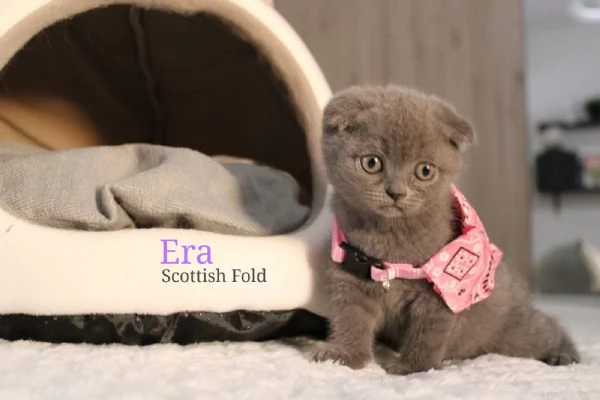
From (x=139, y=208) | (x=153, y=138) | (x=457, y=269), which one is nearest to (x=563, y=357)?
(x=457, y=269)

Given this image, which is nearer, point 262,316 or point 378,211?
point 378,211

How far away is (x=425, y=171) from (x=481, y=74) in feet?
4.96

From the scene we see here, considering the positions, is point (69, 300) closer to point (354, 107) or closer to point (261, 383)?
point (261, 383)

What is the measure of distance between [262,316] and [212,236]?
16 centimetres

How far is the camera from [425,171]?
0.88 meters

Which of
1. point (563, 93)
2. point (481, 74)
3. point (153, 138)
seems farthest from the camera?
point (563, 93)

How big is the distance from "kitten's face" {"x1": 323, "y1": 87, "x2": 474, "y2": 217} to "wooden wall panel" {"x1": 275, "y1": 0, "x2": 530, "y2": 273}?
1.37 m

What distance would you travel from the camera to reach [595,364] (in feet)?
3.23

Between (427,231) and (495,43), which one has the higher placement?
(495,43)

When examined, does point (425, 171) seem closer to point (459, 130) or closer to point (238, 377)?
point (459, 130)

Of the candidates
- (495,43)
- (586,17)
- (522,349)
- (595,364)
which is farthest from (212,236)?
(586,17)

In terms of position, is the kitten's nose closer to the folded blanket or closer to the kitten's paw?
the folded blanket

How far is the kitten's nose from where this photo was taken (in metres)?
0.85

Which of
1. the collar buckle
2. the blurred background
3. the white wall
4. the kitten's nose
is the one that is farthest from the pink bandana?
the white wall
